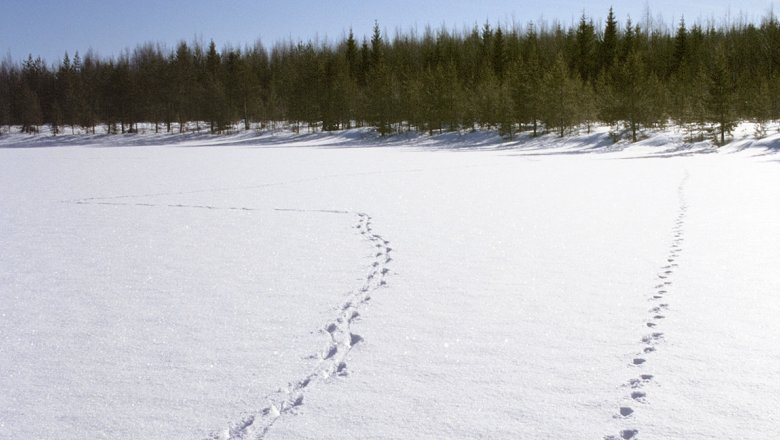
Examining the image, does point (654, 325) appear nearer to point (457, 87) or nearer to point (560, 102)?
point (560, 102)

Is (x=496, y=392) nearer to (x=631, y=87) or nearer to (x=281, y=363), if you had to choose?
(x=281, y=363)

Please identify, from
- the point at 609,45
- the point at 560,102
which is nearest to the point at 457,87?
the point at 560,102

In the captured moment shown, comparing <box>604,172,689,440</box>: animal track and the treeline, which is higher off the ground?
the treeline

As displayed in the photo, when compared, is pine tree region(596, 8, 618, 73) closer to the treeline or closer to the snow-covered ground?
the treeline

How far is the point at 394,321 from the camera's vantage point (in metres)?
5.62

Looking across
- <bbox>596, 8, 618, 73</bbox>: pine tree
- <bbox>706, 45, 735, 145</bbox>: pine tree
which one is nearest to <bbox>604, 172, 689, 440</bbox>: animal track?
<bbox>706, 45, 735, 145</bbox>: pine tree

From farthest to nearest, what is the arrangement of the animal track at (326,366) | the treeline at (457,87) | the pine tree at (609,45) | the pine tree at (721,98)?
the pine tree at (609,45)
the treeline at (457,87)
the pine tree at (721,98)
the animal track at (326,366)

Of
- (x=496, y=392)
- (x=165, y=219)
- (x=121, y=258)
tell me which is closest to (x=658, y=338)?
(x=496, y=392)

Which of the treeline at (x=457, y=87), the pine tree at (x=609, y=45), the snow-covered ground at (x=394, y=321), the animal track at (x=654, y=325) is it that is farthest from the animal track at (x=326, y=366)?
the pine tree at (x=609, y=45)

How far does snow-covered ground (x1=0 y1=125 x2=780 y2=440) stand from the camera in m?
3.73

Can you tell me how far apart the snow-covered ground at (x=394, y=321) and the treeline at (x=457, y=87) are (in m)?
30.4

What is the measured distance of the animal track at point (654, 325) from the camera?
3670mm

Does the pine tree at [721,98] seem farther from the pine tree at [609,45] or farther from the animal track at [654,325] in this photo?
the pine tree at [609,45]

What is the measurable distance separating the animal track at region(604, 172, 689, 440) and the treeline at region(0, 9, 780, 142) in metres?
30.1
